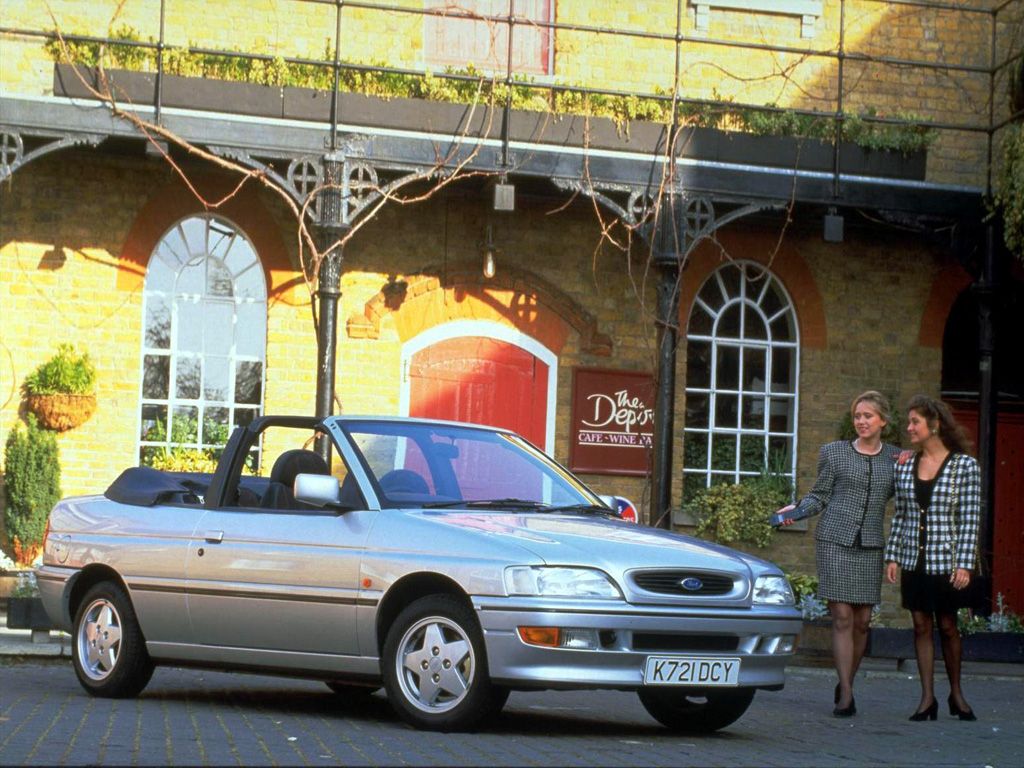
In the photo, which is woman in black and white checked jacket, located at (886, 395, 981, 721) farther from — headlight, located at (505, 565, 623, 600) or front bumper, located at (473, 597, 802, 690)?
headlight, located at (505, 565, 623, 600)

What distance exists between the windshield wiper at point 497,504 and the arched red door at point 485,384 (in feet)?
29.6

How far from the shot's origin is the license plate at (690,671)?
25.6ft

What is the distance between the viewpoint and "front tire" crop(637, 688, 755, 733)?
8602 millimetres

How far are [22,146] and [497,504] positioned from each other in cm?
829

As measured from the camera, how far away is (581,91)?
679 inches

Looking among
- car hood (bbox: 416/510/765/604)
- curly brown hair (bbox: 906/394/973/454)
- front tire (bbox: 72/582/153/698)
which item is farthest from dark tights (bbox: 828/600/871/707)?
front tire (bbox: 72/582/153/698)

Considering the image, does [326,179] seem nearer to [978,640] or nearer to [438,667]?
[978,640]

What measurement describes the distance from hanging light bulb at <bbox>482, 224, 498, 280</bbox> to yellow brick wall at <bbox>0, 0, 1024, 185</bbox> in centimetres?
172

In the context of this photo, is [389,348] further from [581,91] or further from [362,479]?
[362,479]

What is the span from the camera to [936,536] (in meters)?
10.1

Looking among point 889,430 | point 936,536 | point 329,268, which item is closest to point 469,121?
point 329,268

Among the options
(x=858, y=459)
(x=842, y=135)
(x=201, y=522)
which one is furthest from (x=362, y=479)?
(x=842, y=135)

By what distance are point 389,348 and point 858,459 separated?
7.98 m

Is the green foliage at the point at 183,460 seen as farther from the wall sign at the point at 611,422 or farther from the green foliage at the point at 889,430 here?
the green foliage at the point at 889,430
